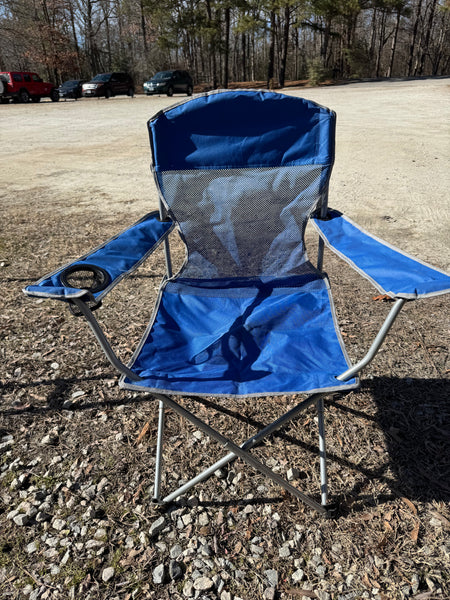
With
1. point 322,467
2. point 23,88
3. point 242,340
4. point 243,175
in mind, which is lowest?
point 322,467

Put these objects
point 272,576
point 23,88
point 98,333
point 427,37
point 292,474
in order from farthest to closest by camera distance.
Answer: point 427,37, point 23,88, point 292,474, point 272,576, point 98,333

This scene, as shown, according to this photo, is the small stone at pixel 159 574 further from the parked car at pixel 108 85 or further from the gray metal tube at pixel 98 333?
the parked car at pixel 108 85

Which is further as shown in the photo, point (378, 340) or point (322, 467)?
point (322, 467)

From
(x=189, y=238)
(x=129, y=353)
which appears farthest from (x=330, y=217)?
(x=129, y=353)

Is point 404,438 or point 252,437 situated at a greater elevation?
point 252,437

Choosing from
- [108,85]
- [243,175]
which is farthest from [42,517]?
[108,85]

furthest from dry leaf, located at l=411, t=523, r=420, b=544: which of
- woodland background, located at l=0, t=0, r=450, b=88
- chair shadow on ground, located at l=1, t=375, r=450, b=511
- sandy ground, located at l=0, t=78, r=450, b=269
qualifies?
woodland background, located at l=0, t=0, r=450, b=88

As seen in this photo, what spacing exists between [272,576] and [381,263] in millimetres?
1044

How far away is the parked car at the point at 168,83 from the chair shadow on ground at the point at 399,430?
20.9m

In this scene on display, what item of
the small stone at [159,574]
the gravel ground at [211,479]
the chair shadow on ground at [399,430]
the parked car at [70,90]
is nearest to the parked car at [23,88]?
the parked car at [70,90]

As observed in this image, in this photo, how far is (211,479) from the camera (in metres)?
1.68

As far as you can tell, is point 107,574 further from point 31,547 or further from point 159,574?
point 31,547

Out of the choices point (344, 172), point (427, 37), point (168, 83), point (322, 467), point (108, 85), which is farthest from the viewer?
point (427, 37)

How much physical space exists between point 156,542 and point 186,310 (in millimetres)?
851
